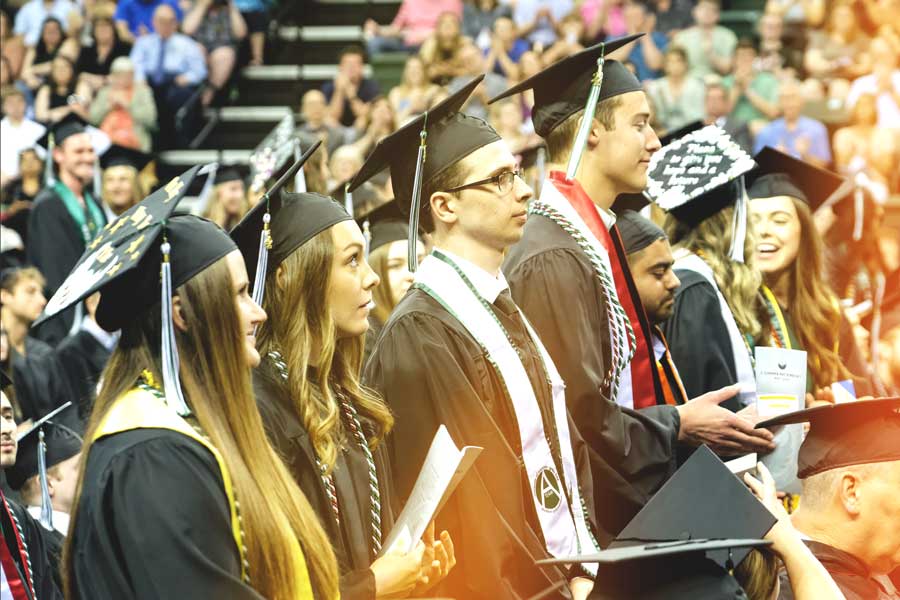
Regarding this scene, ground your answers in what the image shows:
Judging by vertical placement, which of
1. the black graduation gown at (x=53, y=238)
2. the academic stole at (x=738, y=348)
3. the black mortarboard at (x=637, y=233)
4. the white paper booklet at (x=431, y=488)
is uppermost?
the black mortarboard at (x=637, y=233)

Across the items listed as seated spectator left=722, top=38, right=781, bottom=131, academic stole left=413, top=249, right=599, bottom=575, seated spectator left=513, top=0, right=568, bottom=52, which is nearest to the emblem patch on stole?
academic stole left=413, top=249, right=599, bottom=575

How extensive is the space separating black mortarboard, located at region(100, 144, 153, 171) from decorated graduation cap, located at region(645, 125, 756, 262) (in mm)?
5455

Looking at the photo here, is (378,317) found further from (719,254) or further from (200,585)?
(200,585)

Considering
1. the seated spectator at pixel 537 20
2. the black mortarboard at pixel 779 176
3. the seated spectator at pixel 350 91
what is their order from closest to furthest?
the black mortarboard at pixel 779 176
the seated spectator at pixel 350 91
the seated spectator at pixel 537 20

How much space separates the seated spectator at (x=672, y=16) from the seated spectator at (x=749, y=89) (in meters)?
0.94

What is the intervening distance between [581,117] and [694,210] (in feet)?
3.37

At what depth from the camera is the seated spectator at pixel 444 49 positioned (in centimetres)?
1309

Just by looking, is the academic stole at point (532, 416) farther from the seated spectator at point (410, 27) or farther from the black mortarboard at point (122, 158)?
the seated spectator at point (410, 27)

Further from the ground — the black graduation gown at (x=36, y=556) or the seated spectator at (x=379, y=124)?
the black graduation gown at (x=36, y=556)

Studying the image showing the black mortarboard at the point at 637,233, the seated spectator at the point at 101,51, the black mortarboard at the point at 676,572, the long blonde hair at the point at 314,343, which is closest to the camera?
the black mortarboard at the point at 676,572

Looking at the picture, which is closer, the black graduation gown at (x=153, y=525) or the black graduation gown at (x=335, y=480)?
the black graduation gown at (x=153, y=525)

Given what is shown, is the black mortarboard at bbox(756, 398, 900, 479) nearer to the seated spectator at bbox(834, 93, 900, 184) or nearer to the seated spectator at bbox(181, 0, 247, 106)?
the seated spectator at bbox(834, 93, 900, 184)

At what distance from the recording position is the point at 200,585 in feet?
8.73

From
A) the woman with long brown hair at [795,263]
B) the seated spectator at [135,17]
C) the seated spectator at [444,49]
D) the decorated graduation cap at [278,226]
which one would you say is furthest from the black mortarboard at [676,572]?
the seated spectator at [135,17]
